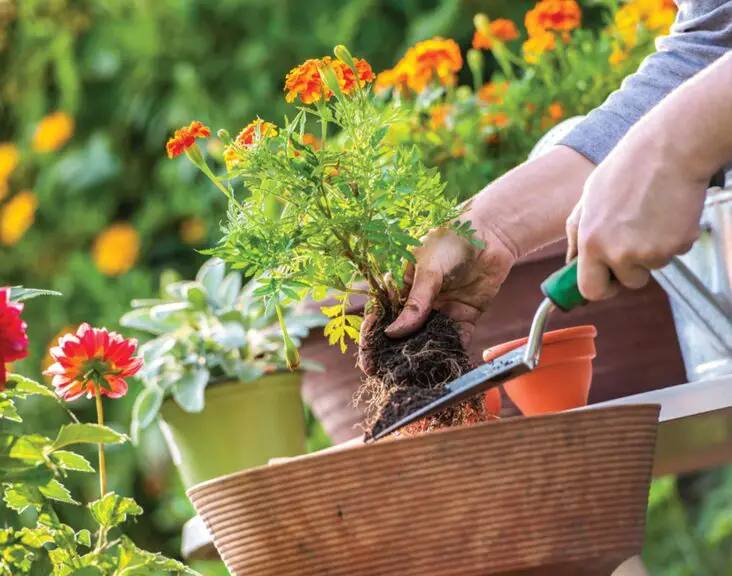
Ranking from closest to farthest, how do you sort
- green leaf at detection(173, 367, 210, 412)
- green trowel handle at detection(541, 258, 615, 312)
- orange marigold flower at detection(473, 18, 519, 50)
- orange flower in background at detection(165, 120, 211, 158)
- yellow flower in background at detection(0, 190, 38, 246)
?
1. green trowel handle at detection(541, 258, 615, 312)
2. orange flower in background at detection(165, 120, 211, 158)
3. green leaf at detection(173, 367, 210, 412)
4. orange marigold flower at detection(473, 18, 519, 50)
5. yellow flower in background at detection(0, 190, 38, 246)

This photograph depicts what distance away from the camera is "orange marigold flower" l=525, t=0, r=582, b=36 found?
2.02 metres

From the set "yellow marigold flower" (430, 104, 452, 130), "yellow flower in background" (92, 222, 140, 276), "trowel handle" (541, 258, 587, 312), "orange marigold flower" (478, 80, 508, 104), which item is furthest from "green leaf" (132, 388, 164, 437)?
"yellow flower in background" (92, 222, 140, 276)

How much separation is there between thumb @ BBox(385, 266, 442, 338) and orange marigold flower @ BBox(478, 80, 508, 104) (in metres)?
0.87

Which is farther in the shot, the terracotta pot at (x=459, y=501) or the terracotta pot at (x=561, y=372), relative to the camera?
the terracotta pot at (x=561, y=372)

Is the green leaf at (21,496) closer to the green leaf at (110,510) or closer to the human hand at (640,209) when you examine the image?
the green leaf at (110,510)

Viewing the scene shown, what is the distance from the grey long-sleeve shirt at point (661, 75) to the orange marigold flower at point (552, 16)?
643 mm

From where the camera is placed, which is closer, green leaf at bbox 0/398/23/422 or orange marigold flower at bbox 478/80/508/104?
green leaf at bbox 0/398/23/422

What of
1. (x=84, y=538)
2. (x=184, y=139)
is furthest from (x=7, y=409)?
(x=184, y=139)

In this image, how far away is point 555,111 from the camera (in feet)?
6.46

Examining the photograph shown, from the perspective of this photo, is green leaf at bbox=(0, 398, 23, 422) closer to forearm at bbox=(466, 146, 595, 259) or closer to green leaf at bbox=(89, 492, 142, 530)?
green leaf at bbox=(89, 492, 142, 530)

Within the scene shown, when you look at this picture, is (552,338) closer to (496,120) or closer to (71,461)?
(71,461)

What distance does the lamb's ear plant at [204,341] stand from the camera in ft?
6.48

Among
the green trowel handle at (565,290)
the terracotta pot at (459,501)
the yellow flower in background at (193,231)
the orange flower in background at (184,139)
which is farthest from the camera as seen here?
the yellow flower in background at (193,231)

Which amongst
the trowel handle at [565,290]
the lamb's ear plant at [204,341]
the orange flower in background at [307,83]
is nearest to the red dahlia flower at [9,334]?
the orange flower in background at [307,83]
